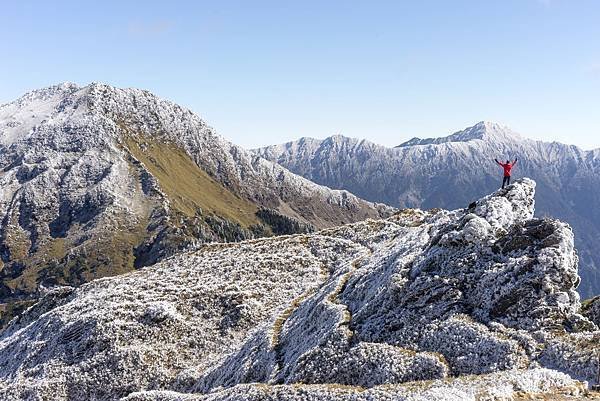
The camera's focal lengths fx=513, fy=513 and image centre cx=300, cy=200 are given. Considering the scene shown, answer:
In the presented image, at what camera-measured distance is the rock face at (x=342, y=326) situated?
109ft

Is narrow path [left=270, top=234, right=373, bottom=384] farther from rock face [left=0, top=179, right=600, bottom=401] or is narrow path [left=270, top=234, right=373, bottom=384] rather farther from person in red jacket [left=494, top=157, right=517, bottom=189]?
person in red jacket [left=494, top=157, right=517, bottom=189]

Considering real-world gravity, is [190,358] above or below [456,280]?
below

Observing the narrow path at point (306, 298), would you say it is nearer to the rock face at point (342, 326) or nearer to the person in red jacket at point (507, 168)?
the rock face at point (342, 326)

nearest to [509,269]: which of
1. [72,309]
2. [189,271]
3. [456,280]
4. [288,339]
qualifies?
[456,280]

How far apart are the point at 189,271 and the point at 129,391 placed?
83.9 ft

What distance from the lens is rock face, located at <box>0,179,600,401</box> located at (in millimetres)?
33281

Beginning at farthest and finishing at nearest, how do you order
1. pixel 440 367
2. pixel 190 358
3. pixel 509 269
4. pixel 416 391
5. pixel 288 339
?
pixel 190 358
pixel 288 339
pixel 509 269
pixel 440 367
pixel 416 391

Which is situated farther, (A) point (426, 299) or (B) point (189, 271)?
(B) point (189, 271)

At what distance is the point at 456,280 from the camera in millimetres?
42125

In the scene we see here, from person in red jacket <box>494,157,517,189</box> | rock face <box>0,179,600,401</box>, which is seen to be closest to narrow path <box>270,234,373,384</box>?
rock face <box>0,179,600,401</box>

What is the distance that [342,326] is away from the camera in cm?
4497

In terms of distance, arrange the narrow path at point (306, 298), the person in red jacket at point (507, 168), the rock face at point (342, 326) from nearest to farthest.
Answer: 1. the rock face at point (342, 326)
2. the narrow path at point (306, 298)
3. the person in red jacket at point (507, 168)

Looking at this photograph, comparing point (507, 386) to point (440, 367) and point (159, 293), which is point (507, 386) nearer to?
point (440, 367)

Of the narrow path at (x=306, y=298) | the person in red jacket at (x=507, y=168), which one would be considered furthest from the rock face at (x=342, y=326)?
the person in red jacket at (x=507, y=168)
